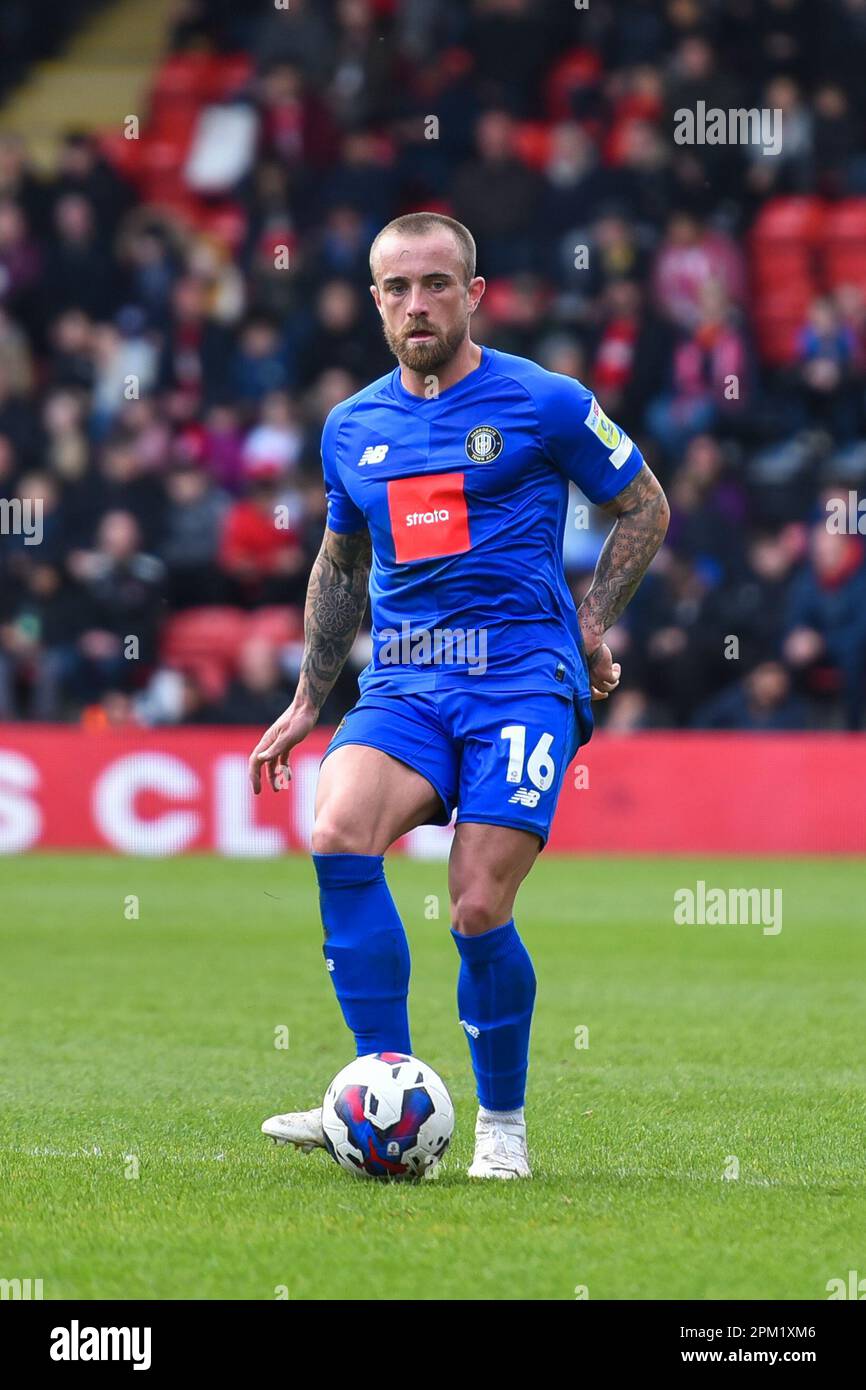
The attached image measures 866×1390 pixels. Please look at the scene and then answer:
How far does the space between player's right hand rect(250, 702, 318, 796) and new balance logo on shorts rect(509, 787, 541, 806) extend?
0.70 metres

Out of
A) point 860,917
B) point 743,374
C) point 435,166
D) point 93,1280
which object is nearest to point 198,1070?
point 93,1280

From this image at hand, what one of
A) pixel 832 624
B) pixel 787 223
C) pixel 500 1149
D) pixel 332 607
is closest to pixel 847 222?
pixel 787 223

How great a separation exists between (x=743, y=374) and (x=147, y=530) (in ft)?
15.9

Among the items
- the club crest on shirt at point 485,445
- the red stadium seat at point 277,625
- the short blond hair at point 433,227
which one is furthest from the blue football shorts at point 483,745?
the red stadium seat at point 277,625

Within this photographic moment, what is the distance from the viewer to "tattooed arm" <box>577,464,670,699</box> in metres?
5.75

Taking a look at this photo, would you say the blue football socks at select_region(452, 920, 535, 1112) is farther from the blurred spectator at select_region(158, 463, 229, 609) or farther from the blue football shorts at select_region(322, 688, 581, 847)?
the blurred spectator at select_region(158, 463, 229, 609)

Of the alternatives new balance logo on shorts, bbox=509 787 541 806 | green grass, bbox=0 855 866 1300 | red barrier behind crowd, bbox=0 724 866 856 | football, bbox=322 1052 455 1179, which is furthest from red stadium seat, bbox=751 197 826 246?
football, bbox=322 1052 455 1179

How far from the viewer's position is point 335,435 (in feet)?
19.2

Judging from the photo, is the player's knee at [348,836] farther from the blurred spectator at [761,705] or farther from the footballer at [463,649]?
the blurred spectator at [761,705]

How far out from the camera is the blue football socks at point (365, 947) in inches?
215

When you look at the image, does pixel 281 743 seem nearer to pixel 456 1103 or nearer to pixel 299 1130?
pixel 299 1130

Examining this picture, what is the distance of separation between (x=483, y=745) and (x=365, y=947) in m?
0.57

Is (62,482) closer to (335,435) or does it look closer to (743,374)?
(743,374)

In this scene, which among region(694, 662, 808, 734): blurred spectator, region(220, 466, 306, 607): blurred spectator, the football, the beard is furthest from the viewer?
region(220, 466, 306, 607): blurred spectator
